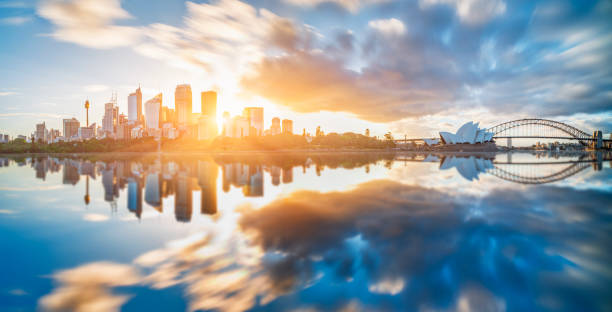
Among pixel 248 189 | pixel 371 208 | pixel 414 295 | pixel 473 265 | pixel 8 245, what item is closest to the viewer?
pixel 414 295

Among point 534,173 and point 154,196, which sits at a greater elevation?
point 534,173

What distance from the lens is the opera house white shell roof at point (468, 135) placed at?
164m

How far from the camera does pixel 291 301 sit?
5.85 m

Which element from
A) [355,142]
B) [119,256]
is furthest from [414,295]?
[355,142]

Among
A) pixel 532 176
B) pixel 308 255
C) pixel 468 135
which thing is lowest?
pixel 308 255

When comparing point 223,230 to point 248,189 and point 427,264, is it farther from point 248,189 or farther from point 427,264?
point 248,189

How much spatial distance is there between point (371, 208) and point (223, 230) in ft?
23.3

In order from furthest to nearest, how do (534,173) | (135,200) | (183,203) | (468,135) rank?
(468,135)
(534,173)
(135,200)
(183,203)

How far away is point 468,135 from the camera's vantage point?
164m

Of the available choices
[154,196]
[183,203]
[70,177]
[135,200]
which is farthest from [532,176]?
[70,177]

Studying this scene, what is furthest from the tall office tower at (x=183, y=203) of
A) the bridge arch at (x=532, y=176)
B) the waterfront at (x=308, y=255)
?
the bridge arch at (x=532, y=176)

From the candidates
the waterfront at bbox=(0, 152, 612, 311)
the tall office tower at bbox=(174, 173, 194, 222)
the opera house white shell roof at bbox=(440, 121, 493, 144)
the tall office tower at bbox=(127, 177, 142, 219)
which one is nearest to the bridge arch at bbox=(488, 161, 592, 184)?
the waterfront at bbox=(0, 152, 612, 311)

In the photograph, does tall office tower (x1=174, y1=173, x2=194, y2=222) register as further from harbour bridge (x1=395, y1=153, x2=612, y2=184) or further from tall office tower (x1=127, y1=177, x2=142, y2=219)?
harbour bridge (x1=395, y1=153, x2=612, y2=184)

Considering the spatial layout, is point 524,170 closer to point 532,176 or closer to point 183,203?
point 532,176
